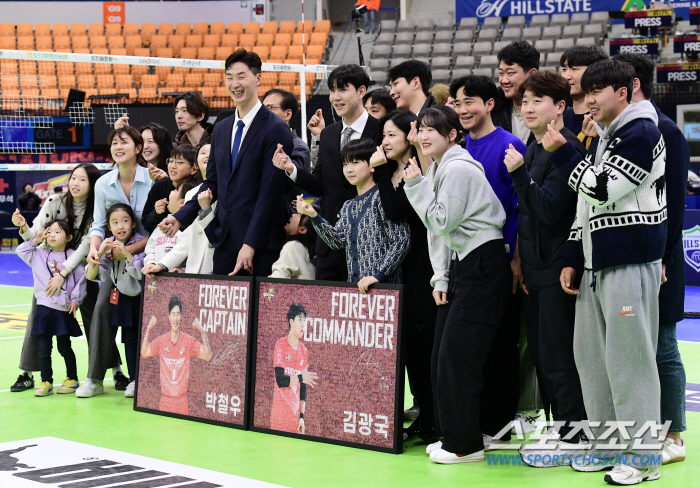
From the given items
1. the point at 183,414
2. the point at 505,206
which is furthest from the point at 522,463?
the point at 183,414

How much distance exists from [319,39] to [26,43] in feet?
25.7

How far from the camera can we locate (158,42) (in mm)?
22250

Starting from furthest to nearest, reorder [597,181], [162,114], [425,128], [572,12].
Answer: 1. [572,12]
2. [162,114]
3. [425,128]
4. [597,181]

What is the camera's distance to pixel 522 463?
4215mm

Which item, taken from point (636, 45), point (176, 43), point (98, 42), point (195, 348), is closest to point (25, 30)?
point (98, 42)

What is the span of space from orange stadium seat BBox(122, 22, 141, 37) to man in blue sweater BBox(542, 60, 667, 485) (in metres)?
20.6

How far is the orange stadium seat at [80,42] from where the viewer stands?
22.2m

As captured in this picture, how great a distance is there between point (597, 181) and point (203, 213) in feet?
8.67

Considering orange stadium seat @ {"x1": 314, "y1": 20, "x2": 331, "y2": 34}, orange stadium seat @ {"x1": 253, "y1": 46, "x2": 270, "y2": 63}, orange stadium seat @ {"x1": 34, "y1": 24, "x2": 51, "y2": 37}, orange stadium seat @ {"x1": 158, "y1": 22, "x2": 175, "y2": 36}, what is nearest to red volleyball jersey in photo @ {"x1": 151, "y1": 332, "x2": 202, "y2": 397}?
orange stadium seat @ {"x1": 253, "y1": 46, "x2": 270, "y2": 63}

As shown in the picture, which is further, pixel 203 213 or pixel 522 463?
pixel 203 213

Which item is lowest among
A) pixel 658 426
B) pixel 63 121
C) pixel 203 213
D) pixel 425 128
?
pixel 658 426

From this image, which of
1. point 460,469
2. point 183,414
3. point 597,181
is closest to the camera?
point 597,181

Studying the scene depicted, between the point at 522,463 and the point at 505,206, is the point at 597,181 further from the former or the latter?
the point at 522,463

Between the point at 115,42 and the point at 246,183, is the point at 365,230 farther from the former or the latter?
the point at 115,42
